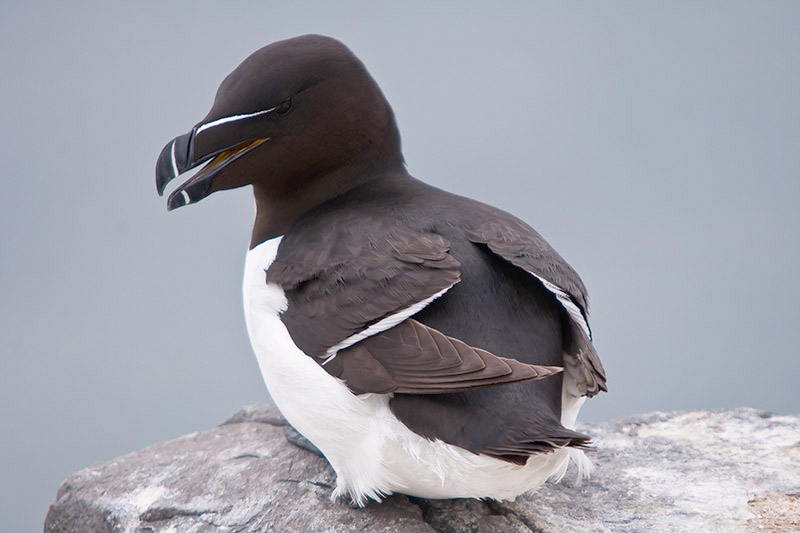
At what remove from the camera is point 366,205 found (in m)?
3.48

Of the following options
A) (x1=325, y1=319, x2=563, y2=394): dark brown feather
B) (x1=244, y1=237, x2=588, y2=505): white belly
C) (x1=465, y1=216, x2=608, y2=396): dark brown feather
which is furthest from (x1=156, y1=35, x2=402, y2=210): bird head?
(x1=325, y1=319, x2=563, y2=394): dark brown feather

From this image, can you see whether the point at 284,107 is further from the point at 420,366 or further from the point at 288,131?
the point at 420,366

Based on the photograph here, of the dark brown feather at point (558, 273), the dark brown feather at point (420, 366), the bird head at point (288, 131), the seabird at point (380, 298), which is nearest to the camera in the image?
the dark brown feather at point (420, 366)

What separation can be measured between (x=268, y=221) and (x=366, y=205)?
0.47 metres

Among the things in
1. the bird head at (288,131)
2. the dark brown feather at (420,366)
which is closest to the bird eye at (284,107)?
the bird head at (288,131)

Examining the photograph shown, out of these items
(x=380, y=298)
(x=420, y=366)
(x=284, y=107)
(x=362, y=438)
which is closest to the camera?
(x=420, y=366)

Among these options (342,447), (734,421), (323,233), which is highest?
(323,233)

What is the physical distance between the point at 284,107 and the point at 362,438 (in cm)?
125

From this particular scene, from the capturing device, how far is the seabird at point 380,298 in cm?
278

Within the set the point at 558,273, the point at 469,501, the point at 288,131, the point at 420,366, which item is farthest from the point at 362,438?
the point at 288,131

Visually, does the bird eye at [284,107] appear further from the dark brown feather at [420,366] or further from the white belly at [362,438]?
the dark brown feather at [420,366]

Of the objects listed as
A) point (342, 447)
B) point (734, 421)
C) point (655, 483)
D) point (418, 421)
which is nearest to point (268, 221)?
point (342, 447)

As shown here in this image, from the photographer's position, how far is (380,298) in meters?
2.88

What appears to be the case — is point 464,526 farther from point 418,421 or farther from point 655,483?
point 655,483
